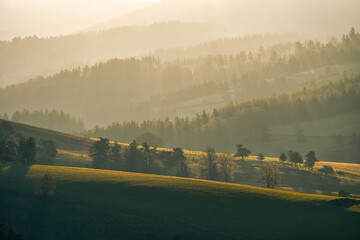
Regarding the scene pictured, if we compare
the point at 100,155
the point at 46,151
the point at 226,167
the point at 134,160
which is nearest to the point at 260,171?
the point at 226,167

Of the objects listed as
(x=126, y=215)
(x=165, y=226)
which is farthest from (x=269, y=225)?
(x=126, y=215)

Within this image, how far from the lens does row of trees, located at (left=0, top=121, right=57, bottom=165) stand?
120250 mm

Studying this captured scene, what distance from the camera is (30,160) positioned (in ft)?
401

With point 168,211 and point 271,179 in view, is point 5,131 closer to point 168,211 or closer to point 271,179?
point 168,211

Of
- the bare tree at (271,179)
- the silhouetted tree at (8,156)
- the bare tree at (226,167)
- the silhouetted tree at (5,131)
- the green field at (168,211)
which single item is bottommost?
the green field at (168,211)

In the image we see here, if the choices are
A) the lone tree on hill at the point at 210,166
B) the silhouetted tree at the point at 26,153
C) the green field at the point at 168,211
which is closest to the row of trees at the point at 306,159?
the lone tree on hill at the point at 210,166

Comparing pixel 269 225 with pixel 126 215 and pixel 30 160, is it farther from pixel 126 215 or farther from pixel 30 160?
pixel 30 160

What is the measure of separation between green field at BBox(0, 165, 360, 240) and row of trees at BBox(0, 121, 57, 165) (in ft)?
73.3

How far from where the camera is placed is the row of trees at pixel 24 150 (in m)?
120

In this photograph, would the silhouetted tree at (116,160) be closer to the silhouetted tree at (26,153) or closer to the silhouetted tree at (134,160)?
the silhouetted tree at (134,160)

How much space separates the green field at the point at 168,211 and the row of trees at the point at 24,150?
22336 millimetres

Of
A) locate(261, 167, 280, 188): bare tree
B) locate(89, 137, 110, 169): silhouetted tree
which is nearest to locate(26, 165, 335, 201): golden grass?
locate(261, 167, 280, 188): bare tree

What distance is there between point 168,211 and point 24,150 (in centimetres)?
6635

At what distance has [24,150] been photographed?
124 m
